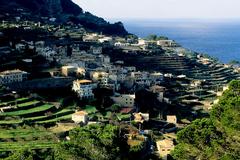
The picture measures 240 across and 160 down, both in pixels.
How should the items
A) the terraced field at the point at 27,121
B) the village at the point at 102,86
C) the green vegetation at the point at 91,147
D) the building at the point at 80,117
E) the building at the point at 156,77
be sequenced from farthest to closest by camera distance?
the building at the point at 156,77 < the village at the point at 102,86 < the building at the point at 80,117 < the terraced field at the point at 27,121 < the green vegetation at the point at 91,147

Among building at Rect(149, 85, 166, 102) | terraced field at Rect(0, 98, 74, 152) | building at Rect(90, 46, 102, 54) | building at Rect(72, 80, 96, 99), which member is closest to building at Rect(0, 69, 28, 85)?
terraced field at Rect(0, 98, 74, 152)

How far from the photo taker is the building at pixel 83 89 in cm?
5009

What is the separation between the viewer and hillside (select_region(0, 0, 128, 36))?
9228 centimetres

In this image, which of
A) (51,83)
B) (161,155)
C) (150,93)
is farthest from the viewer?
(150,93)

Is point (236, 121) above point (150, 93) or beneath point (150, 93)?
above

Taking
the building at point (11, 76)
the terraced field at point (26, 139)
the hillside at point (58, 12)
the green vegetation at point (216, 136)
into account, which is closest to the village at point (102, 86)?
the building at point (11, 76)

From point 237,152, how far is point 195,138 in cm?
217

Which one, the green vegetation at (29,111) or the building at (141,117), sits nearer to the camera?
the green vegetation at (29,111)

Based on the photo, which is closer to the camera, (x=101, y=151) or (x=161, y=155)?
(x=101, y=151)

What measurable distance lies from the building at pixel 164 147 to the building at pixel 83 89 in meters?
11.0

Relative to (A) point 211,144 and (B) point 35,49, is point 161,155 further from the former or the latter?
(B) point 35,49

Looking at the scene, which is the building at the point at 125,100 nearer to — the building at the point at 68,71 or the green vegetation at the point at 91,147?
the building at the point at 68,71

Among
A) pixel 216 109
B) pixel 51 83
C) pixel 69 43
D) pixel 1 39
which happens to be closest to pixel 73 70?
pixel 51 83

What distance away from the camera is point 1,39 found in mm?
60500
